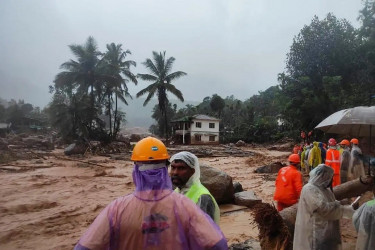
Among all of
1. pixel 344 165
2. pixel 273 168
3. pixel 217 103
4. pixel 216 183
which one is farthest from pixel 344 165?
pixel 217 103

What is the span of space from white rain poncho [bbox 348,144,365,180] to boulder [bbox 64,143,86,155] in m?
23.0

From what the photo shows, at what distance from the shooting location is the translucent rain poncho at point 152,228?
5.05 ft

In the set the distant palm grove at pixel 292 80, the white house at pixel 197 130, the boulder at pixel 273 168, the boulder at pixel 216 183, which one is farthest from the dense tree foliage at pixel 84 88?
the boulder at pixel 216 183

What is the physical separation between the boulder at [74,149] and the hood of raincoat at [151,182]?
25.7 m

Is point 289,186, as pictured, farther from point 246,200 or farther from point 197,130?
point 197,130

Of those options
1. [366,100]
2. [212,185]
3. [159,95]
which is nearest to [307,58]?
[366,100]

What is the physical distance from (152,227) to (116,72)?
3276 centimetres

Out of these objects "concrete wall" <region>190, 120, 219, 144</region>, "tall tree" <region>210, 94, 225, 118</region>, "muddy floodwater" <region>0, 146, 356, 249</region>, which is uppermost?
"tall tree" <region>210, 94, 225, 118</region>

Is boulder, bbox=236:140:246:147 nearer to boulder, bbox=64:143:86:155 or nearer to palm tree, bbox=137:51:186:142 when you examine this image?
palm tree, bbox=137:51:186:142

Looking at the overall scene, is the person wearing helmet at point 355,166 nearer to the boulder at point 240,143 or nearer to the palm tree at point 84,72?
the palm tree at point 84,72

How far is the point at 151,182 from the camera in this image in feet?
5.65

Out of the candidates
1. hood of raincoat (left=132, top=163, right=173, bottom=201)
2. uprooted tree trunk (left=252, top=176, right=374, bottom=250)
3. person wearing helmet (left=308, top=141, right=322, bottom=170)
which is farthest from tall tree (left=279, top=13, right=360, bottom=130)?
hood of raincoat (left=132, top=163, right=173, bottom=201)

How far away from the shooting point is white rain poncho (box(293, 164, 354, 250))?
3143mm

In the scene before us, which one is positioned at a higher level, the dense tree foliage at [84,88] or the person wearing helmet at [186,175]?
the dense tree foliage at [84,88]
